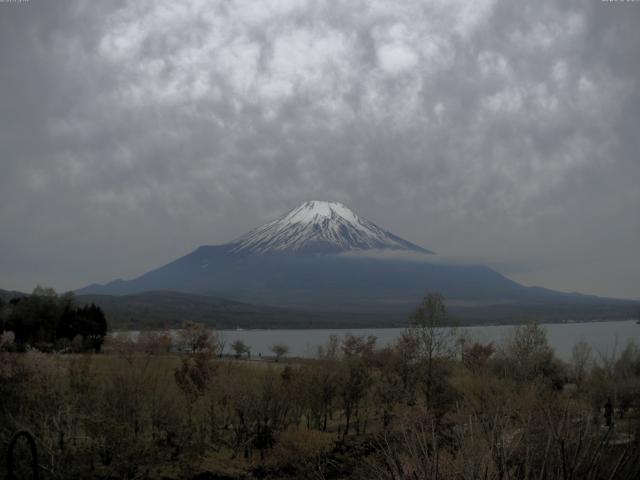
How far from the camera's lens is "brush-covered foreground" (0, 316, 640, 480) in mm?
18484

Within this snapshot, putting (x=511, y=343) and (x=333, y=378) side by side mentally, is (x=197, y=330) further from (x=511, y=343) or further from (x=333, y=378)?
(x=511, y=343)

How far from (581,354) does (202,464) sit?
25.2 m

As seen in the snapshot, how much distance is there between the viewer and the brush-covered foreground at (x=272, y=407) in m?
18.5

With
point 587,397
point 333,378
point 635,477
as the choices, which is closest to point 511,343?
point 587,397

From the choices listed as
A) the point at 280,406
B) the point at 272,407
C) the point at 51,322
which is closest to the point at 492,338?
the point at 51,322

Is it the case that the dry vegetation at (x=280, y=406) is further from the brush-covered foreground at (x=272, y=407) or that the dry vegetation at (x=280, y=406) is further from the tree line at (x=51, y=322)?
the tree line at (x=51, y=322)

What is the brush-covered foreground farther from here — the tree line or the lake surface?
the tree line

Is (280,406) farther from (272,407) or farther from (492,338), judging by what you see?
(492,338)

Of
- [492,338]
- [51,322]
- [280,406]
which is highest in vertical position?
[51,322]

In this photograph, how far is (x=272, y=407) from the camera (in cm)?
2569

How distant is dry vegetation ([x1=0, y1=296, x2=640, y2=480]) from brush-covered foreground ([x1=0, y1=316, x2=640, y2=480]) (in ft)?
0.23

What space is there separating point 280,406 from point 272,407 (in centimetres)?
56

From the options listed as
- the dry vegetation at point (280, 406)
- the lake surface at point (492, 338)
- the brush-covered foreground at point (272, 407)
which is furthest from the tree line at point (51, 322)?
the dry vegetation at point (280, 406)

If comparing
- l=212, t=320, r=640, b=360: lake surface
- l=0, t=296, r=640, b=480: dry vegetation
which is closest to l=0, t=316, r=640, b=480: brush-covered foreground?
l=0, t=296, r=640, b=480: dry vegetation
